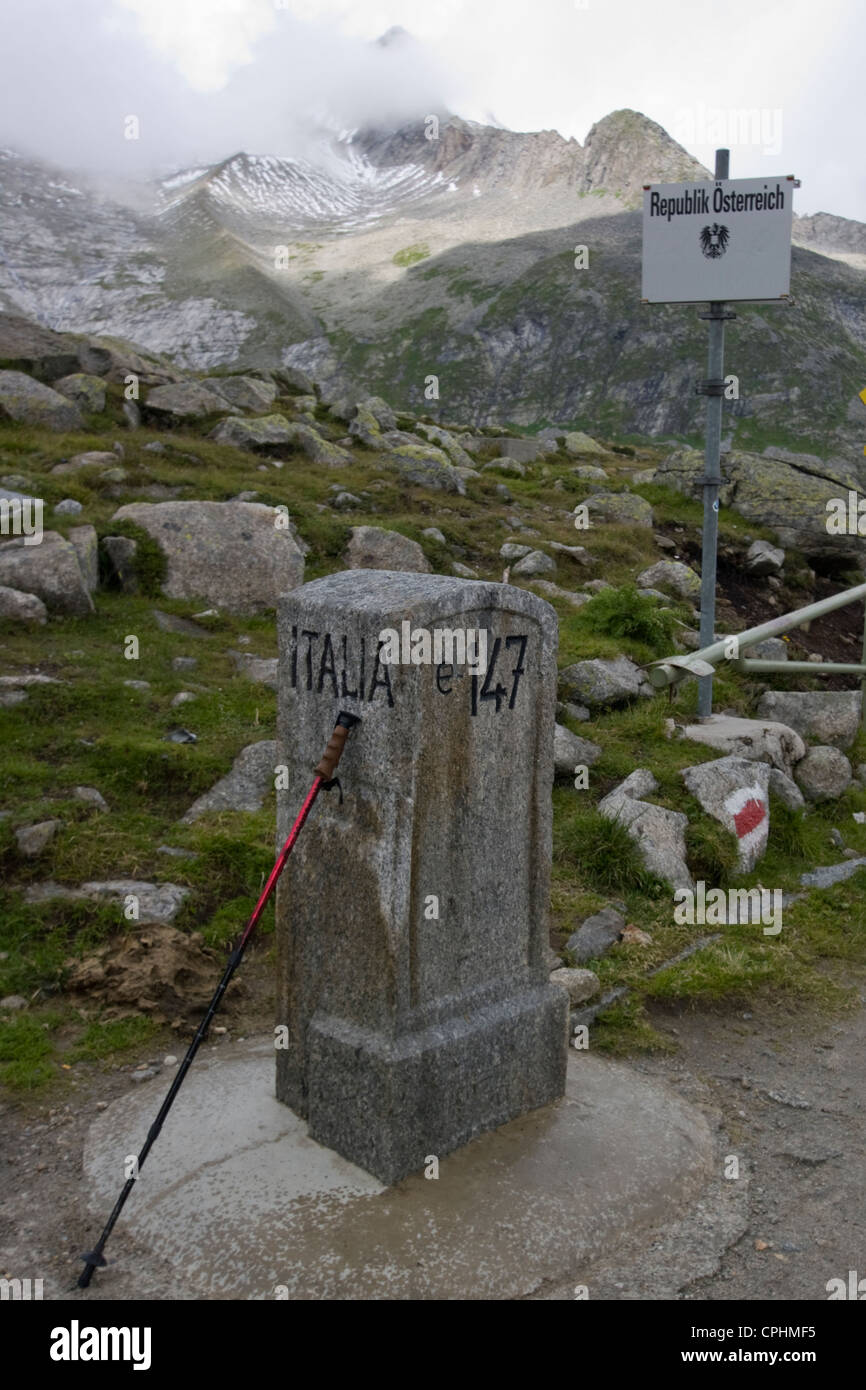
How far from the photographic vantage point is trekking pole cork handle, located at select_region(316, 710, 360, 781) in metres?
Result: 4.22

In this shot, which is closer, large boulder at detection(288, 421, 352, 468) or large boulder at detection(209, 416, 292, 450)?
large boulder at detection(209, 416, 292, 450)

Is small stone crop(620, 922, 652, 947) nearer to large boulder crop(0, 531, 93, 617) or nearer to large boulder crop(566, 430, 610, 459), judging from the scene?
large boulder crop(0, 531, 93, 617)

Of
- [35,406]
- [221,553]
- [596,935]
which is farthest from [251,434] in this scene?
[596,935]

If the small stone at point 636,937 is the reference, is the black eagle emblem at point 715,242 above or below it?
above

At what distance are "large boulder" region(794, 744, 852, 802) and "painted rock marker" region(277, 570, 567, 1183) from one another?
4.97 meters

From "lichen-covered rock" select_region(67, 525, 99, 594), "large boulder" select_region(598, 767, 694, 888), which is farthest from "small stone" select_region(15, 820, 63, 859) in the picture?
"lichen-covered rock" select_region(67, 525, 99, 594)

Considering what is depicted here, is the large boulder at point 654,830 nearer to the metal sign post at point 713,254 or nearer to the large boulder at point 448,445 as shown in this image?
the metal sign post at point 713,254

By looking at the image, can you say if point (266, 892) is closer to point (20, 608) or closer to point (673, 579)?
point (20, 608)

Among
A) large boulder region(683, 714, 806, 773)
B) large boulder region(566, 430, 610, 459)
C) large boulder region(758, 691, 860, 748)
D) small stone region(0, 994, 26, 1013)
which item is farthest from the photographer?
large boulder region(566, 430, 610, 459)

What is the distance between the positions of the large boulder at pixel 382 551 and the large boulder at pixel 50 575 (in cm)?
318

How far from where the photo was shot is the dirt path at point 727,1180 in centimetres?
392

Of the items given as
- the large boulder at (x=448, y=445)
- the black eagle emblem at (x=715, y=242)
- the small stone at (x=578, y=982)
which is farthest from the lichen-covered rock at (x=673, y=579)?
the small stone at (x=578, y=982)

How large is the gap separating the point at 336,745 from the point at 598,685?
5.67 meters

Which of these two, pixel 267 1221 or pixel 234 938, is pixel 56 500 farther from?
pixel 267 1221
